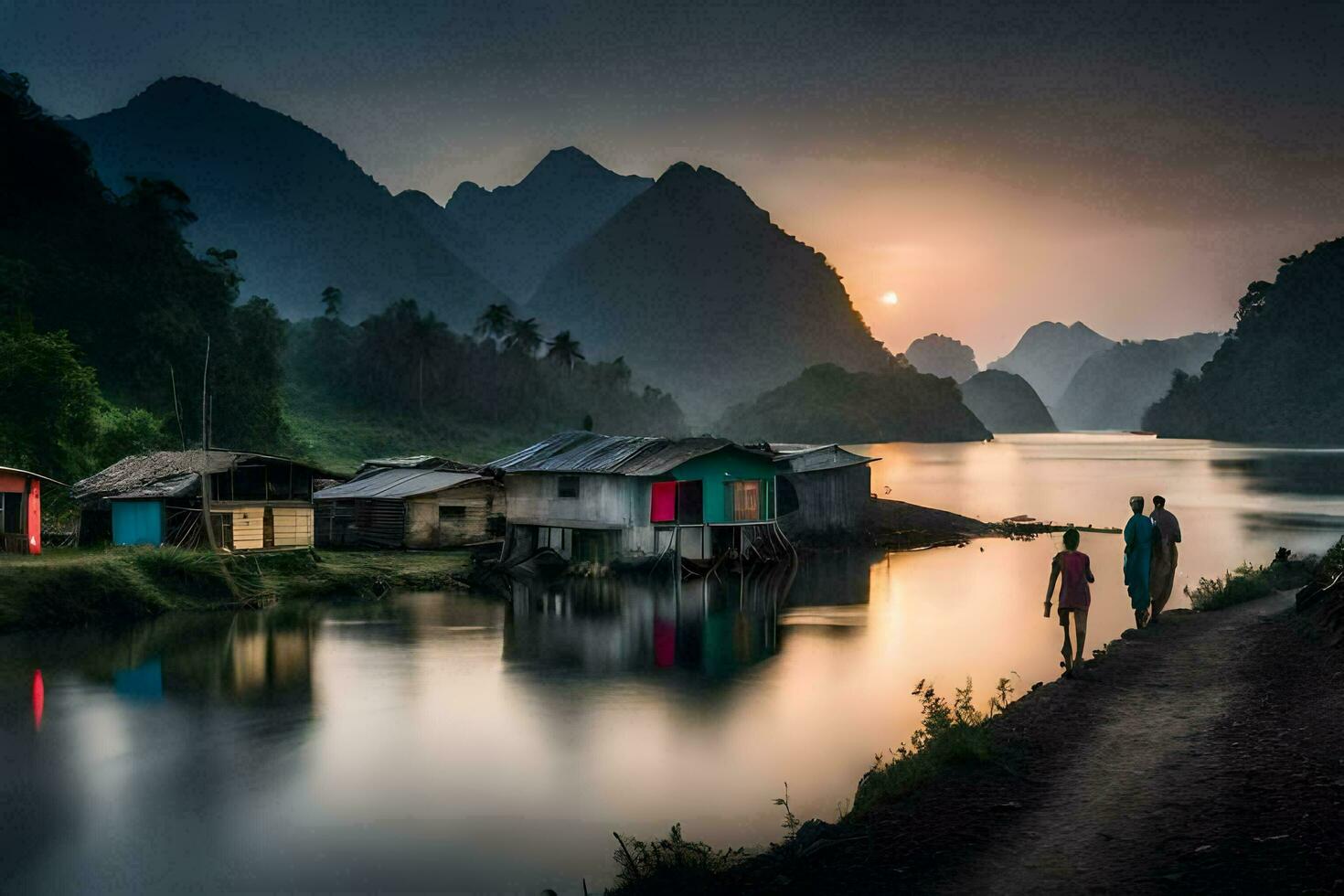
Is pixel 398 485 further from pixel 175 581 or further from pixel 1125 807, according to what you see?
pixel 1125 807

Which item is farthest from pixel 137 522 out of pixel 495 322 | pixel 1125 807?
pixel 495 322

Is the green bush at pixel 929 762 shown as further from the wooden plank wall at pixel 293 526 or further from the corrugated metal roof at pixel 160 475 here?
the wooden plank wall at pixel 293 526

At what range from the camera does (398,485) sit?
45406mm

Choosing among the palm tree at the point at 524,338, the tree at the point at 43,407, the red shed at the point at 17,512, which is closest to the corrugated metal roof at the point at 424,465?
the tree at the point at 43,407

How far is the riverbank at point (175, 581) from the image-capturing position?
98.3ft

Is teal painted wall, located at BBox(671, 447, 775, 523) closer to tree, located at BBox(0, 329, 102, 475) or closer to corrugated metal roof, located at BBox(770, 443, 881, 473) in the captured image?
corrugated metal roof, located at BBox(770, 443, 881, 473)

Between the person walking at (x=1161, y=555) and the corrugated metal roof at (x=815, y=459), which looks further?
the corrugated metal roof at (x=815, y=459)

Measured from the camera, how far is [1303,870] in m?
8.67

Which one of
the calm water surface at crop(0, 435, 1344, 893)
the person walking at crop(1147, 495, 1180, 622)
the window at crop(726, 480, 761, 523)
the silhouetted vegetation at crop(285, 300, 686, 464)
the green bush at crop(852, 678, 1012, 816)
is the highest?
the silhouetted vegetation at crop(285, 300, 686, 464)

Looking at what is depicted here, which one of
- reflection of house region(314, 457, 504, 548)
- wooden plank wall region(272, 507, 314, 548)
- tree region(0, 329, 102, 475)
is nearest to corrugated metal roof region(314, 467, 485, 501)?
reflection of house region(314, 457, 504, 548)

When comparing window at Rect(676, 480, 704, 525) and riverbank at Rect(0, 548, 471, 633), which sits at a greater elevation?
window at Rect(676, 480, 704, 525)

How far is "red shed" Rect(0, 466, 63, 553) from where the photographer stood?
33.4 meters

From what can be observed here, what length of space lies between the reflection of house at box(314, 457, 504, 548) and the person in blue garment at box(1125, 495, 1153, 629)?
2965cm

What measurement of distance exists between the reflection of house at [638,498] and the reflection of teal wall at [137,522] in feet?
42.8
